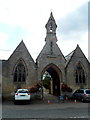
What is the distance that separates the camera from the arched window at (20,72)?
22641mm

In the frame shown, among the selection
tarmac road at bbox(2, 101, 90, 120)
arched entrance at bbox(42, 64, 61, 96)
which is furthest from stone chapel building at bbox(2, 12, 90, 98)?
tarmac road at bbox(2, 101, 90, 120)

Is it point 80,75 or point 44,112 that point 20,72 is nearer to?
point 80,75

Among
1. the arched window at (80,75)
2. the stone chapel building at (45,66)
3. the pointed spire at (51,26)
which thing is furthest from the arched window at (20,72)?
the arched window at (80,75)

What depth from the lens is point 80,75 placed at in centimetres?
2491

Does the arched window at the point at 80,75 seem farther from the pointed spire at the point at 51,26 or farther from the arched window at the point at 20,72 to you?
the arched window at the point at 20,72

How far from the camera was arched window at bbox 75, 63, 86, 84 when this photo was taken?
971 inches

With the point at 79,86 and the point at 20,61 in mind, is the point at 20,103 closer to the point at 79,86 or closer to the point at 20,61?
the point at 20,61

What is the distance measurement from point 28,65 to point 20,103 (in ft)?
23.6

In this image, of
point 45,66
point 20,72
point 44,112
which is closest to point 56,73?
point 45,66

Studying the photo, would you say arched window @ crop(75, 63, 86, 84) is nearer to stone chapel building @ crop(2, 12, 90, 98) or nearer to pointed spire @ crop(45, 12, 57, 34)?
stone chapel building @ crop(2, 12, 90, 98)

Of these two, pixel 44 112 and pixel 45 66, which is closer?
pixel 44 112

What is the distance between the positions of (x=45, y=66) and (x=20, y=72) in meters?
4.19

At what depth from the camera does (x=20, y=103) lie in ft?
57.0

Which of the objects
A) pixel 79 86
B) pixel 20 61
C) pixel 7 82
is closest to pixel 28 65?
pixel 20 61
